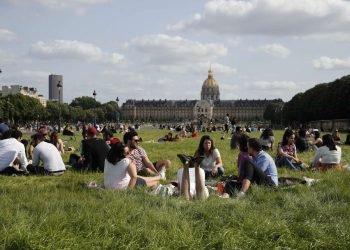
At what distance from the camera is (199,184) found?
30.2 ft

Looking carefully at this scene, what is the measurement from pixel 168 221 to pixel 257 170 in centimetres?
325

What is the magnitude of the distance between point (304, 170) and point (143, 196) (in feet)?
22.2

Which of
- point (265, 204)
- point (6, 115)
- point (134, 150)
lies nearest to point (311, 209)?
point (265, 204)

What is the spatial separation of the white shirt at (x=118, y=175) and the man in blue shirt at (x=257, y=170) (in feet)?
6.68

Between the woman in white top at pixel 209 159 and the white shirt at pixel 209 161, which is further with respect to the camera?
the white shirt at pixel 209 161

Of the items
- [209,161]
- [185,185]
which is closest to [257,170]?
[185,185]

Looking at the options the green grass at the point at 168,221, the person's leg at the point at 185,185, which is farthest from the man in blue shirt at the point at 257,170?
the person's leg at the point at 185,185

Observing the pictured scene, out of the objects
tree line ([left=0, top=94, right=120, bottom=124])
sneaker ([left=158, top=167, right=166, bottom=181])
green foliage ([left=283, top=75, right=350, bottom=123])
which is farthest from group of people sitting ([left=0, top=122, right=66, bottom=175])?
green foliage ([left=283, top=75, right=350, bottom=123])

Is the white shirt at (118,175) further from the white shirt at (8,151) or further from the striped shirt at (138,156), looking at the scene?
the white shirt at (8,151)

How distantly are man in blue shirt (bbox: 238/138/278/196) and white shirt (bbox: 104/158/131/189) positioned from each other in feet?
6.68

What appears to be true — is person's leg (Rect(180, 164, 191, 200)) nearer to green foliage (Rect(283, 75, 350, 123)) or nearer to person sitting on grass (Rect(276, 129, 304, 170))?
person sitting on grass (Rect(276, 129, 304, 170))

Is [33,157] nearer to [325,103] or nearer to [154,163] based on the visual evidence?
[154,163]

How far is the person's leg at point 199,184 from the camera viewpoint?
9.10m

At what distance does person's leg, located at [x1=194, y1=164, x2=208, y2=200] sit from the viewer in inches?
358
